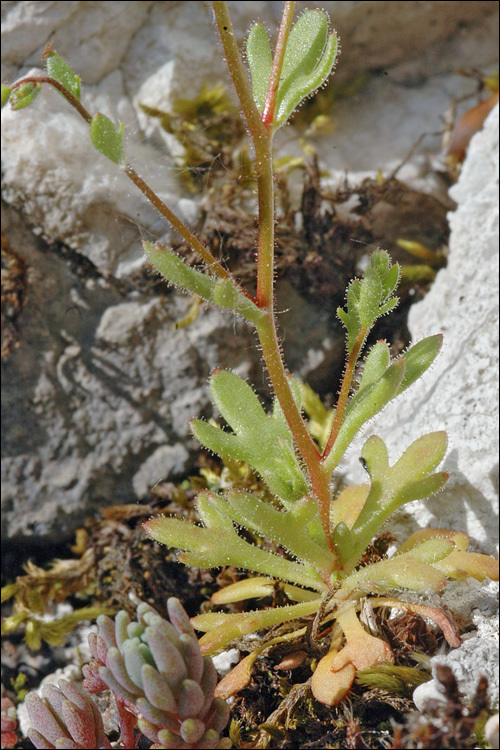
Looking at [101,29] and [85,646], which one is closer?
[85,646]

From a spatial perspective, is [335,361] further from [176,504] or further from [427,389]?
[176,504]

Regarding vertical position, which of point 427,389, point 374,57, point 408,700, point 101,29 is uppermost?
point 101,29

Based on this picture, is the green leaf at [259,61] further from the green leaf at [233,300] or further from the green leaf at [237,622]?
the green leaf at [237,622]

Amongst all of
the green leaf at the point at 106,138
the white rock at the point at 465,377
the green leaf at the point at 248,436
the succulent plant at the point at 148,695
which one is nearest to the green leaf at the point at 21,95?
the green leaf at the point at 106,138

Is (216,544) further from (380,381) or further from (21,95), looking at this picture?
(21,95)

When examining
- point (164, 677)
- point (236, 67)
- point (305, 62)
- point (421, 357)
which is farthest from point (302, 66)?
point (164, 677)

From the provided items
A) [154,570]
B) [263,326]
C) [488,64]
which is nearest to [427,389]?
[263,326]
